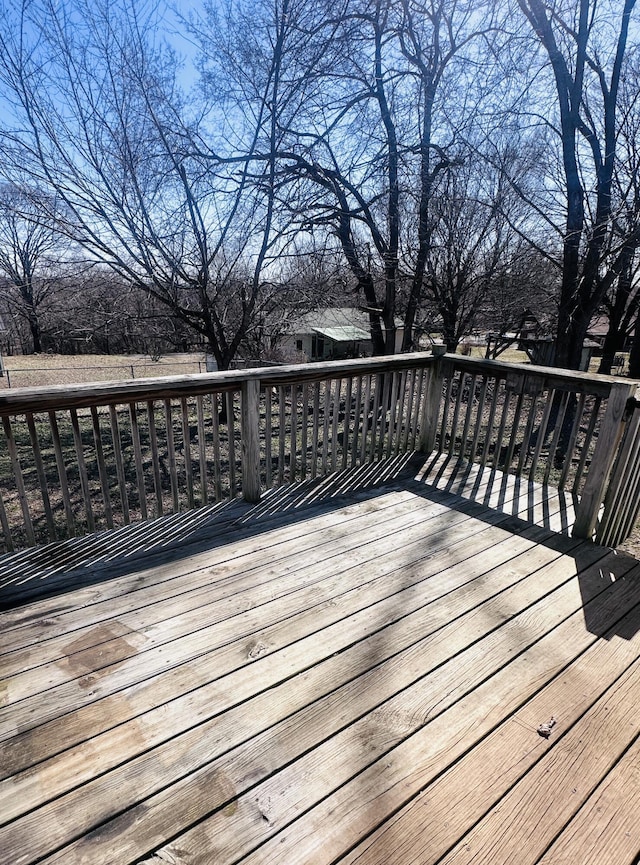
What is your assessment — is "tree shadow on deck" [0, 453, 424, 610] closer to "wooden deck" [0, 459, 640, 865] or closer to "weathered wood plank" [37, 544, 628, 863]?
"wooden deck" [0, 459, 640, 865]

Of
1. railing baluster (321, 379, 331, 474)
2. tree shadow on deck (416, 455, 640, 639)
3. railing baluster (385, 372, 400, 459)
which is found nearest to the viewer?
tree shadow on deck (416, 455, 640, 639)

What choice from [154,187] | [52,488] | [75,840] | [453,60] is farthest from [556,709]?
[453,60]

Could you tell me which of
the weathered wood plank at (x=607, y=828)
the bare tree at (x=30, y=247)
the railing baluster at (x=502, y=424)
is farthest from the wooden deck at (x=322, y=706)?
the bare tree at (x=30, y=247)

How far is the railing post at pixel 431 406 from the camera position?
377 centimetres

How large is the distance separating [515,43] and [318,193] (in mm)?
3519

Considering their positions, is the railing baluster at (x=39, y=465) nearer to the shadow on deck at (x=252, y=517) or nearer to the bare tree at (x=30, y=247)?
the shadow on deck at (x=252, y=517)

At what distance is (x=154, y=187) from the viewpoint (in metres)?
5.35

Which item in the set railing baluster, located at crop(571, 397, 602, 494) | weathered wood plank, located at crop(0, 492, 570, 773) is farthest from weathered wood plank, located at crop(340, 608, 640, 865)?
railing baluster, located at crop(571, 397, 602, 494)

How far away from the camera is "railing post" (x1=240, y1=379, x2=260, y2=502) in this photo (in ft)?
9.23

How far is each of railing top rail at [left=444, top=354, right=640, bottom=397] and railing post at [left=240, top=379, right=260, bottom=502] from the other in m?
1.66

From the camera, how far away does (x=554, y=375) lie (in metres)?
2.93

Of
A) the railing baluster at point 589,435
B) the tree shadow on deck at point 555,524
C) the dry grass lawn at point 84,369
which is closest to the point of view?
the tree shadow on deck at point 555,524

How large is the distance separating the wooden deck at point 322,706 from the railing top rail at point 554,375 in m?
0.94

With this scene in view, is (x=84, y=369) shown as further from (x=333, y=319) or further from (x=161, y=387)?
(x=161, y=387)
